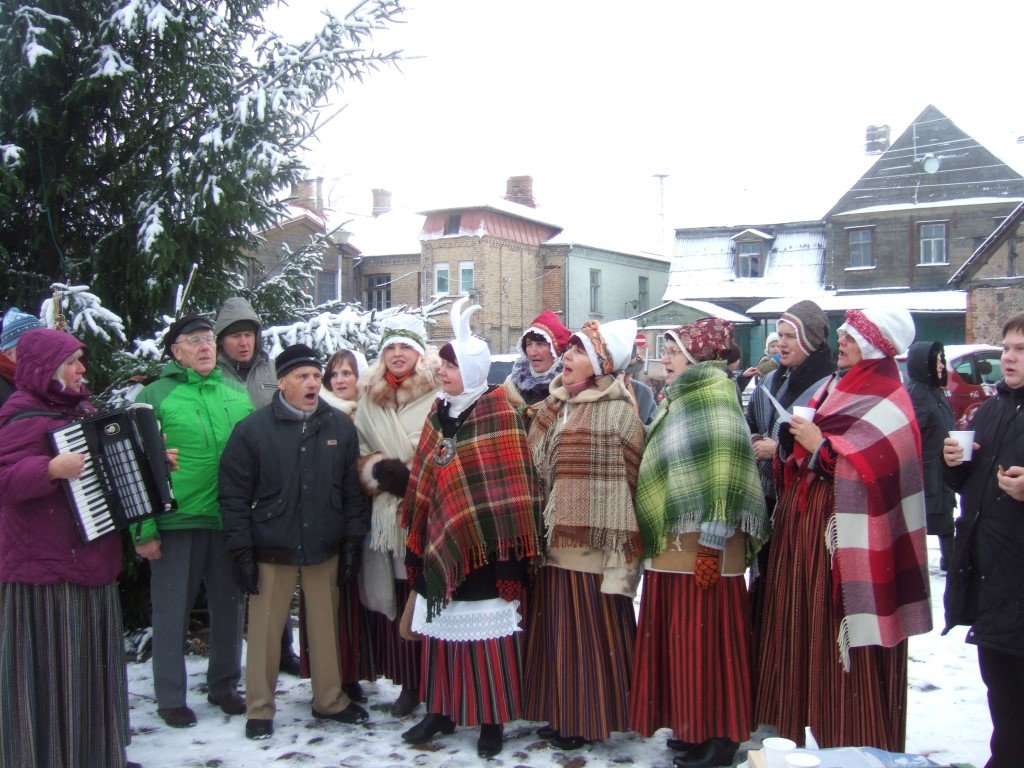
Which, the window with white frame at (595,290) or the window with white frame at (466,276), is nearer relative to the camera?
the window with white frame at (466,276)

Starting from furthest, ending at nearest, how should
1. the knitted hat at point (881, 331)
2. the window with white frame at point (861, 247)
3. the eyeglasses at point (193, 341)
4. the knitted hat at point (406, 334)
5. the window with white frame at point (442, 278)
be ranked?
1. the window with white frame at point (442, 278)
2. the window with white frame at point (861, 247)
3. the knitted hat at point (406, 334)
4. the eyeglasses at point (193, 341)
5. the knitted hat at point (881, 331)

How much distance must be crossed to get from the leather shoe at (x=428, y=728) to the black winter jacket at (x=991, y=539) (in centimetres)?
241

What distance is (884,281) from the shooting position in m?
28.9

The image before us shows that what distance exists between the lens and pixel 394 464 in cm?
457

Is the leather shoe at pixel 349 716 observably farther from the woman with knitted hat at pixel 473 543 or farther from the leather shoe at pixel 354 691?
the woman with knitted hat at pixel 473 543

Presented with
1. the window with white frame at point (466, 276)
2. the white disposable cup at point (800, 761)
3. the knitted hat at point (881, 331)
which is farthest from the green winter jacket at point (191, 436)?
the window with white frame at point (466, 276)

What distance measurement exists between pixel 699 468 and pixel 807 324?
1.20 metres

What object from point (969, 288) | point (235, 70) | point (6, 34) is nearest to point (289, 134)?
point (235, 70)

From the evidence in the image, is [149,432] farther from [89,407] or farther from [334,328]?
[334,328]

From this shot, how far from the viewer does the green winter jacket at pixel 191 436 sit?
456 centimetres

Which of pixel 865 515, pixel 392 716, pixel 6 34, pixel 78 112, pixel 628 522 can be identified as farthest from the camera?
pixel 78 112

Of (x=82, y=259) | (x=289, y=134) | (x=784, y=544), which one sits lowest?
(x=784, y=544)

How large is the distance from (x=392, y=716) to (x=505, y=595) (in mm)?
1150

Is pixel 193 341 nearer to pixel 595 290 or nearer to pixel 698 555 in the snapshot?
pixel 698 555
